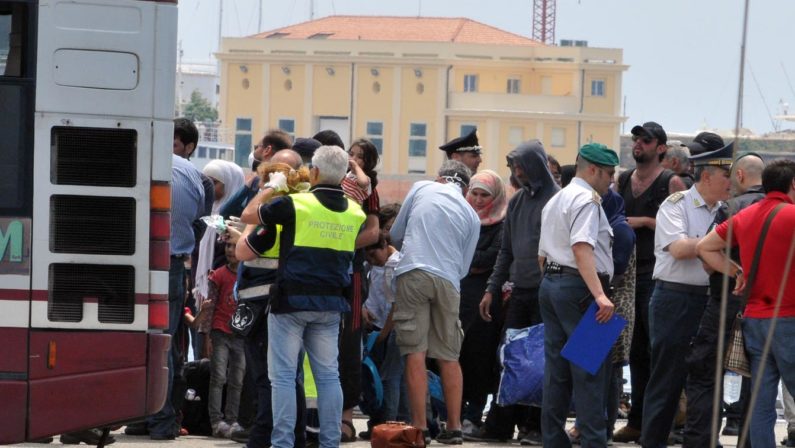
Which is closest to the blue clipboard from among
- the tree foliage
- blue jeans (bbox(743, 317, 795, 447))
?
blue jeans (bbox(743, 317, 795, 447))

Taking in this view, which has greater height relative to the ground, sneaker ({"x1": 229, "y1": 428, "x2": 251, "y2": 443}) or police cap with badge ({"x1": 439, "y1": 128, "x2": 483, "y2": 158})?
police cap with badge ({"x1": 439, "y1": 128, "x2": 483, "y2": 158})

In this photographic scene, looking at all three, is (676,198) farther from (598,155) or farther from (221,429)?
(221,429)

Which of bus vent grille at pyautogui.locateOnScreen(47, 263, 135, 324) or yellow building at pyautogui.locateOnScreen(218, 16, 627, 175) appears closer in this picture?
bus vent grille at pyautogui.locateOnScreen(47, 263, 135, 324)

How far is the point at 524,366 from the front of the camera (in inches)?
416

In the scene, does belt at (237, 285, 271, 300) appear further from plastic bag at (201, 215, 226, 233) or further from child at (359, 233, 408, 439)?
child at (359, 233, 408, 439)

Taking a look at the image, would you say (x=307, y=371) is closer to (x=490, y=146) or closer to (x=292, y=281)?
(x=292, y=281)

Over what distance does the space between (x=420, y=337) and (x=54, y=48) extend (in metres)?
3.52

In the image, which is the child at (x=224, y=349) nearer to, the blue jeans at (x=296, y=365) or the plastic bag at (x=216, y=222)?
the plastic bag at (x=216, y=222)

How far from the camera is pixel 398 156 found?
13788 centimetres

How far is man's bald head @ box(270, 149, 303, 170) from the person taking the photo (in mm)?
9781

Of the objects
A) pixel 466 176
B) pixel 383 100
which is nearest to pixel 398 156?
pixel 383 100

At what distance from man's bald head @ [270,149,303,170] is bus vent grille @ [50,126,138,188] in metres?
2.10

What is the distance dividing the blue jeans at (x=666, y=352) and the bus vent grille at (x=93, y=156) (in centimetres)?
352

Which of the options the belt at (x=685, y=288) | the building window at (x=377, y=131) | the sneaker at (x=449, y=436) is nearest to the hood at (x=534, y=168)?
the belt at (x=685, y=288)
